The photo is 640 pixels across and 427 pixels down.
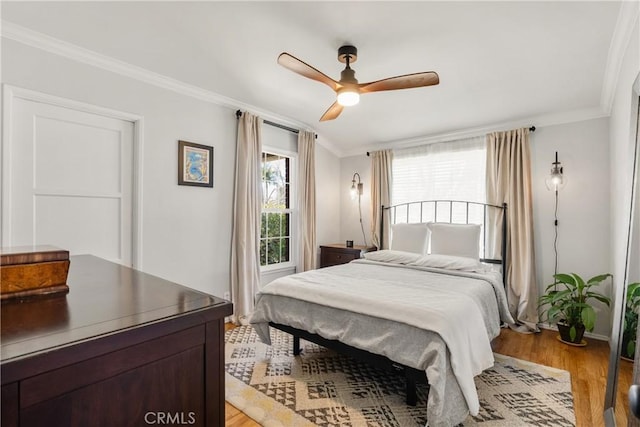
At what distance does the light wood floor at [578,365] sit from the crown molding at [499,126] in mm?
2284

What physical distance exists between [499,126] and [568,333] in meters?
2.34

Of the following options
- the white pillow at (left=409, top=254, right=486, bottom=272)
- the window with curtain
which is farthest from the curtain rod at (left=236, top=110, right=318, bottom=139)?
the white pillow at (left=409, top=254, right=486, bottom=272)

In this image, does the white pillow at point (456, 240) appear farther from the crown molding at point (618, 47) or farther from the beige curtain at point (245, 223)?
the beige curtain at point (245, 223)

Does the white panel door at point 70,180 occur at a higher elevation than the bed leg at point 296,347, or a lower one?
higher

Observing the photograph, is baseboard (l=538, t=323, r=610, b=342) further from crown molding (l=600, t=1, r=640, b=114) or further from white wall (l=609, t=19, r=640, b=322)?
crown molding (l=600, t=1, r=640, b=114)

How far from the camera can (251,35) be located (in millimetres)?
2414

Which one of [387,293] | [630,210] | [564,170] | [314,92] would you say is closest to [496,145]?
[564,170]

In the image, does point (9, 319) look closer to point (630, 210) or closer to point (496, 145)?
point (630, 210)

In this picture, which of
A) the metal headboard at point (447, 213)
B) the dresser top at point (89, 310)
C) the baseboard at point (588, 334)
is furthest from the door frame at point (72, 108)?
the baseboard at point (588, 334)

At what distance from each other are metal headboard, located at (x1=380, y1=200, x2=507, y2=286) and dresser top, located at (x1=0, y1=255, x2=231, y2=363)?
148 inches

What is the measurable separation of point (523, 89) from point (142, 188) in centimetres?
372

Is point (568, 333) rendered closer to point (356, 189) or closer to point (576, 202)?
point (576, 202)

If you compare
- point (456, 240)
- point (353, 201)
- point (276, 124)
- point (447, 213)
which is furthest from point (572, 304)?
point (276, 124)

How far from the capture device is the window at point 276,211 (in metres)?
4.13
